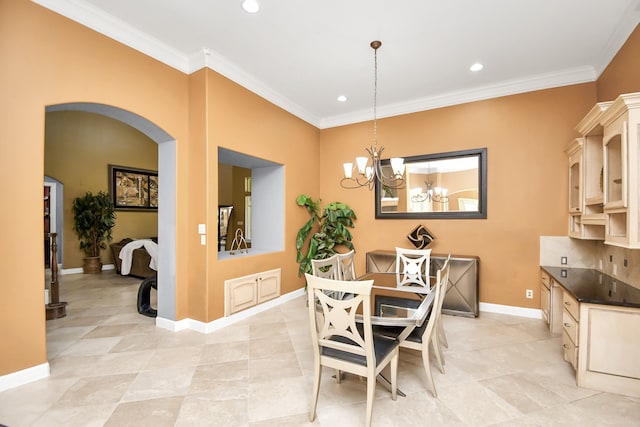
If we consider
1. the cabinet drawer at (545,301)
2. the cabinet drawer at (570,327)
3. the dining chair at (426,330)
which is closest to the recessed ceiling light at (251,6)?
the dining chair at (426,330)

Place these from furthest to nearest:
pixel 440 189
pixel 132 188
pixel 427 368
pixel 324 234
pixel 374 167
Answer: pixel 132 188 < pixel 324 234 < pixel 440 189 < pixel 374 167 < pixel 427 368

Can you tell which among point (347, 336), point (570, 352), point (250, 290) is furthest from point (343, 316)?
point (250, 290)

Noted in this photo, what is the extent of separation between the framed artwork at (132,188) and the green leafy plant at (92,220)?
47 centimetres

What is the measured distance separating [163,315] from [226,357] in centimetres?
122

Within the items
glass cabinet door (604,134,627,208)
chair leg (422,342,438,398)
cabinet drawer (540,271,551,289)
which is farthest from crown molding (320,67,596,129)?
chair leg (422,342,438,398)

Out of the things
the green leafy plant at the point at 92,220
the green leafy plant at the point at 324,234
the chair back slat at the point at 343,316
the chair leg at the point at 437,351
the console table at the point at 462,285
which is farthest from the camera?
the green leafy plant at the point at 92,220

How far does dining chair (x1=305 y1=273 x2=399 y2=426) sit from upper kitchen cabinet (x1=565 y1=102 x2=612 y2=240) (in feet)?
8.07

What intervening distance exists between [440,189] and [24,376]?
4.96 m

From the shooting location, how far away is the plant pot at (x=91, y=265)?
6762mm

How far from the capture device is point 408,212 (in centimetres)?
456

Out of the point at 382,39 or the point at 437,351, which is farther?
the point at 382,39

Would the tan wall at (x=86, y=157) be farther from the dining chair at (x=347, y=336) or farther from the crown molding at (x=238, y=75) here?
the dining chair at (x=347, y=336)

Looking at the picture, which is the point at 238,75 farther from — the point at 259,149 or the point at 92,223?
the point at 92,223

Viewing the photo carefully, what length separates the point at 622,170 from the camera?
217 cm
